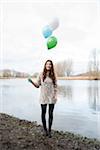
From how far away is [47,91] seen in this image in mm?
3951

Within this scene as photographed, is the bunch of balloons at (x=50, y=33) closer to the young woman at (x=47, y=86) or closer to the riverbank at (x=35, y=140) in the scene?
the young woman at (x=47, y=86)

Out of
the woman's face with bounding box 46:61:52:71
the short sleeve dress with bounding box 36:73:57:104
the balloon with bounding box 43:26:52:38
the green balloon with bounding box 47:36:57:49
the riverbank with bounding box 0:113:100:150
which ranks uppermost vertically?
the balloon with bounding box 43:26:52:38

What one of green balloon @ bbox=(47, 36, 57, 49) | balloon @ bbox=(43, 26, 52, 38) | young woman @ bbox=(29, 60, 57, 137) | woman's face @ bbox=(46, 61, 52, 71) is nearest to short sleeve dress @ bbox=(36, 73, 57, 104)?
young woman @ bbox=(29, 60, 57, 137)

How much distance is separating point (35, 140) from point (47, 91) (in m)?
0.54

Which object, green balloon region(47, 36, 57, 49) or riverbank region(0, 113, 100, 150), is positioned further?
green balloon region(47, 36, 57, 49)

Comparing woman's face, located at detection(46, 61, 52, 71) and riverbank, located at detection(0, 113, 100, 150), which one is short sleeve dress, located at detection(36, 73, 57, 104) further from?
riverbank, located at detection(0, 113, 100, 150)

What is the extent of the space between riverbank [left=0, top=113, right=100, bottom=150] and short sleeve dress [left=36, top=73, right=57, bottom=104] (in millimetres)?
428

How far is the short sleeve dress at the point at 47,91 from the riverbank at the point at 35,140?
0.43 m

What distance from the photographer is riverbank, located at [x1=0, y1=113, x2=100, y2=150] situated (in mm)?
3742

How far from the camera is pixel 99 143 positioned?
4320 millimetres

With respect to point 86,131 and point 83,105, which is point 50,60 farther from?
point 83,105

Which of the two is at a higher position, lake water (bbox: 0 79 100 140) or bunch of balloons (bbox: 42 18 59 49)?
bunch of balloons (bbox: 42 18 59 49)

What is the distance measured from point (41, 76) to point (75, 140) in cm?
86

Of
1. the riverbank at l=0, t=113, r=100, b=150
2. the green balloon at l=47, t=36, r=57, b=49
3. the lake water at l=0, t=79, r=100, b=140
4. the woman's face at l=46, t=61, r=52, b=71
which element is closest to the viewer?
the riverbank at l=0, t=113, r=100, b=150
